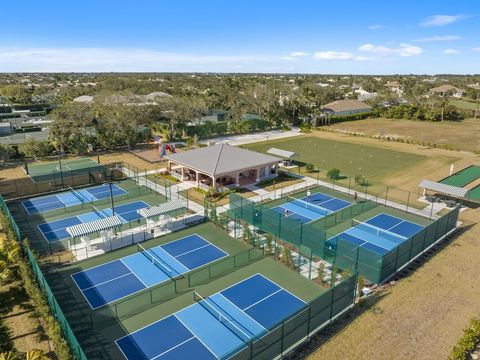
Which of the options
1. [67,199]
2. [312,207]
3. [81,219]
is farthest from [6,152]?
[312,207]

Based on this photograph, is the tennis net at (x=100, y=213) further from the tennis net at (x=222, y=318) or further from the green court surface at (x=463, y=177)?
the green court surface at (x=463, y=177)

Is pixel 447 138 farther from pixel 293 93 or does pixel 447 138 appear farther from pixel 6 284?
pixel 6 284

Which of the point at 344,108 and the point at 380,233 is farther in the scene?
the point at 344,108

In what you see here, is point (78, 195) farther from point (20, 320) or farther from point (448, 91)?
point (448, 91)

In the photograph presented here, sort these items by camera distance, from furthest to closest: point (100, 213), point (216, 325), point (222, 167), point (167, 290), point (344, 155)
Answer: point (344, 155) → point (222, 167) → point (100, 213) → point (167, 290) → point (216, 325)

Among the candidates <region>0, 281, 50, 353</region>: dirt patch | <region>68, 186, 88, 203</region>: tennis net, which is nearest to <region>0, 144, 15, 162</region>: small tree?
<region>68, 186, 88, 203</region>: tennis net
